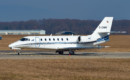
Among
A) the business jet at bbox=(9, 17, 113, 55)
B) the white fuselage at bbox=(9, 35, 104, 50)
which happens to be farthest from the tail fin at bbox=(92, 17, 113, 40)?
the white fuselage at bbox=(9, 35, 104, 50)

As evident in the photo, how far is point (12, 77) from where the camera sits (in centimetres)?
2133

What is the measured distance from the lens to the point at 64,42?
47.4 m

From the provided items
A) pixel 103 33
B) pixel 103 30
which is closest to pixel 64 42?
pixel 103 33

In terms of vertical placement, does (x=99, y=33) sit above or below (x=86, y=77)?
above

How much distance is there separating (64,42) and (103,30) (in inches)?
224

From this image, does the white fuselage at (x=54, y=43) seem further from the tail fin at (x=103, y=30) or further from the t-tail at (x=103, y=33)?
the tail fin at (x=103, y=30)

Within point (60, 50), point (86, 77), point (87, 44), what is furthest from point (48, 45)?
point (86, 77)

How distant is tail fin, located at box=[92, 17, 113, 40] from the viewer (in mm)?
47875

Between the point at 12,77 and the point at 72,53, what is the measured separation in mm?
26355

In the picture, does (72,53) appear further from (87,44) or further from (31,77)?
(31,77)

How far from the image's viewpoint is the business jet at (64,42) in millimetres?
46875

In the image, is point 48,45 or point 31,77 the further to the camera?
point 48,45

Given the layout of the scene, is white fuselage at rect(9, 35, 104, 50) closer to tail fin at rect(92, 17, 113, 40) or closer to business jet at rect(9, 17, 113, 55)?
business jet at rect(9, 17, 113, 55)

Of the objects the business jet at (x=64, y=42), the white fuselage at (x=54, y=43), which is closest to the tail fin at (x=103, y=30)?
the business jet at (x=64, y=42)
